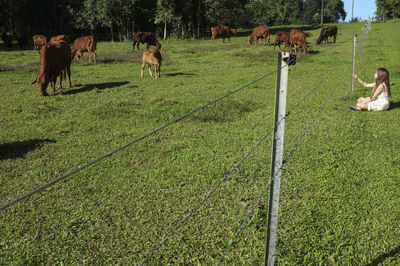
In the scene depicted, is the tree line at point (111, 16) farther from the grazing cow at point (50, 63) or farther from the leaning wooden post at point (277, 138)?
the leaning wooden post at point (277, 138)

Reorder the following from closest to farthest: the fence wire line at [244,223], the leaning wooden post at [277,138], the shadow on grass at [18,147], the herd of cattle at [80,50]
A: the leaning wooden post at [277,138] < the fence wire line at [244,223] < the shadow on grass at [18,147] < the herd of cattle at [80,50]

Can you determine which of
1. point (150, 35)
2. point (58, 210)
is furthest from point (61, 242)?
point (150, 35)

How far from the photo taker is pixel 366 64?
13.7 meters

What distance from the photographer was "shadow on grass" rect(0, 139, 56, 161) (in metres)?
5.51

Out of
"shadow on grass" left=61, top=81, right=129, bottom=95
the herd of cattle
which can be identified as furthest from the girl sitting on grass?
"shadow on grass" left=61, top=81, right=129, bottom=95

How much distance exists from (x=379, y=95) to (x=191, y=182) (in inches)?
192

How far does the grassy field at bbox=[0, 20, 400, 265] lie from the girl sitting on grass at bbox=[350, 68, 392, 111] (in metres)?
0.24

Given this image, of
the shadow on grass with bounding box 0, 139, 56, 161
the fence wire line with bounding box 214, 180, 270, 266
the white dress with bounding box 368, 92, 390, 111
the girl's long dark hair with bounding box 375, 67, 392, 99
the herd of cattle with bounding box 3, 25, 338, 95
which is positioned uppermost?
the herd of cattle with bounding box 3, 25, 338, 95

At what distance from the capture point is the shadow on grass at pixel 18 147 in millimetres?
5512

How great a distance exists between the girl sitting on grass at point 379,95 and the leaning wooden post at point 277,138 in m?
5.49

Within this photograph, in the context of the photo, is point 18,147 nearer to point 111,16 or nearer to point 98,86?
point 98,86

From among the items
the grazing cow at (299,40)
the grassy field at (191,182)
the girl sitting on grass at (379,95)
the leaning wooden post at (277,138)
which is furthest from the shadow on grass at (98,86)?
the grazing cow at (299,40)

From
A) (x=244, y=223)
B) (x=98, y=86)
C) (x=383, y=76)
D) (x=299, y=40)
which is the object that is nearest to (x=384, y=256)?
(x=244, y=223)

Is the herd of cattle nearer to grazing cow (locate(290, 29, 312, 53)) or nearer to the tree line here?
grazing cow (locate(290, 29, 312, 53))
